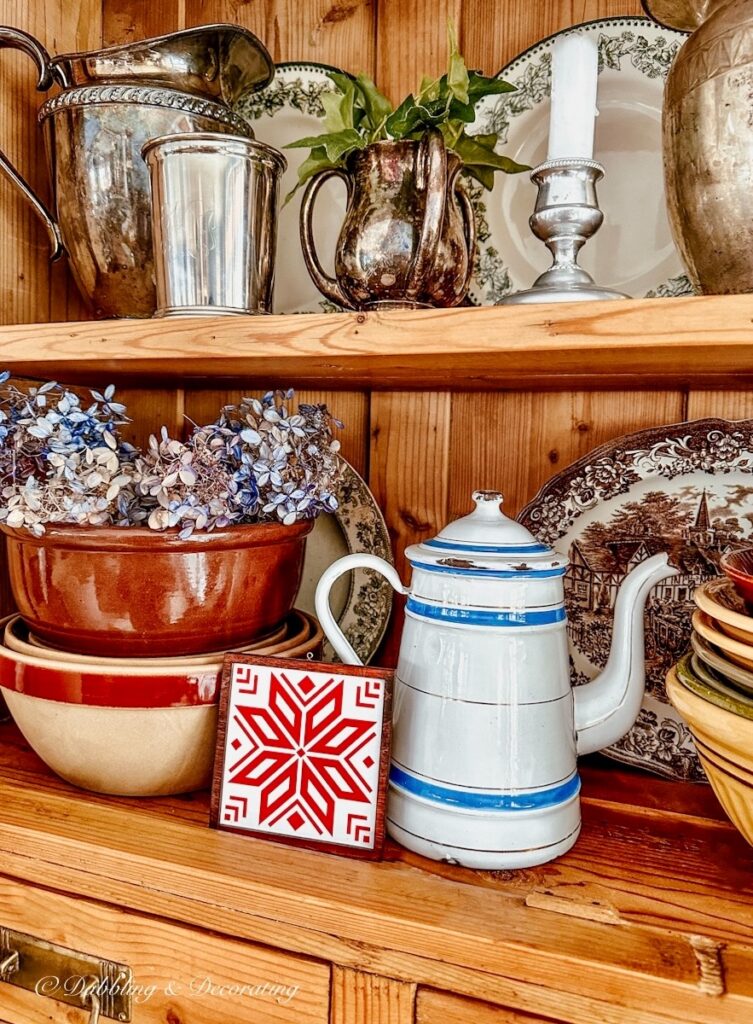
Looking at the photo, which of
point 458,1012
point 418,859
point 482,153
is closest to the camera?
point 458,1012

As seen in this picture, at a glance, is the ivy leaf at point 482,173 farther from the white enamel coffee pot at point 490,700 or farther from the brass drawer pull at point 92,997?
the brass drawer pull at point 92,997

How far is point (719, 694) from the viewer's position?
552 millimetres

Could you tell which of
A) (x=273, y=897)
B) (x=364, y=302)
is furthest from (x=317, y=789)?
(x=364, y=302)

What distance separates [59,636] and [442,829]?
0.38m

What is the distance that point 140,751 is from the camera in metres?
0.69

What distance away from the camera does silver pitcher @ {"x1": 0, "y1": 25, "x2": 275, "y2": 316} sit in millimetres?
775

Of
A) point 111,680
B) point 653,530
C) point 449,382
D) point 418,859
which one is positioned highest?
point 449,382

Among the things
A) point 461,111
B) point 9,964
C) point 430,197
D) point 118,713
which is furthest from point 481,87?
point 9,964

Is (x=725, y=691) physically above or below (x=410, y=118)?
below

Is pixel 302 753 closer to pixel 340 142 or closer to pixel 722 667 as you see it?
pixel 722 667

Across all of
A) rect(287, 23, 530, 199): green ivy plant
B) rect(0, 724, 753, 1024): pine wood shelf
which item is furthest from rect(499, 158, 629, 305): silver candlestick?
rect(0, 724, 753, 1024): pine wood shelf

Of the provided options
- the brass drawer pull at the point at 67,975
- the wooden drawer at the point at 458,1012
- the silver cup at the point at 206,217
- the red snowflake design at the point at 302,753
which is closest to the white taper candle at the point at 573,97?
the silver cup at the point at 206,217

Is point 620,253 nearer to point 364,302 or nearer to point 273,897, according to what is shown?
point 364,302

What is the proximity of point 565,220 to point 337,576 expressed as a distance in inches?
13.8
